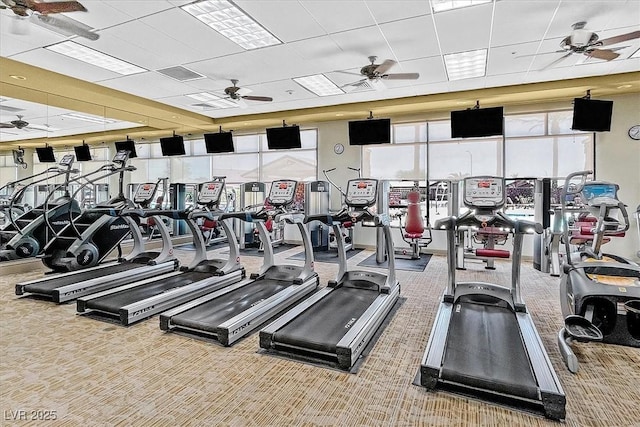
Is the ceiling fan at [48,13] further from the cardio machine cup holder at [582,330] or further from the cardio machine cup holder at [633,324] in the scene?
the cardio machine cup holder at [633,324]

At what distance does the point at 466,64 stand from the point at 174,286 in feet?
16.8

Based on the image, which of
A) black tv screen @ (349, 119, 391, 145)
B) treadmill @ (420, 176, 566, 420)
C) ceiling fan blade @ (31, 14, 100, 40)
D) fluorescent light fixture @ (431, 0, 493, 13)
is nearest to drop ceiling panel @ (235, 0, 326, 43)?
fluorescent light fixture @ (431, 0, 493, 13)

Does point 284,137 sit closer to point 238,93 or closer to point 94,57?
point 238,93

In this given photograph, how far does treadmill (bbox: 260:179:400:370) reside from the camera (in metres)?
2.88

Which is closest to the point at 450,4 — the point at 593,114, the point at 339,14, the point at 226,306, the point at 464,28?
the point at 464,28

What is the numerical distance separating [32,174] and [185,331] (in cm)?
563

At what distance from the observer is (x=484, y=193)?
379 centimetres

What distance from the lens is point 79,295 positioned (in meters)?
4.43

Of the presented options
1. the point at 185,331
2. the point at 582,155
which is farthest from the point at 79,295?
the point at 582,155

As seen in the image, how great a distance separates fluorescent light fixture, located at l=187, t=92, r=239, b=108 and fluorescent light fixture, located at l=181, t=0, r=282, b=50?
8.63 feet

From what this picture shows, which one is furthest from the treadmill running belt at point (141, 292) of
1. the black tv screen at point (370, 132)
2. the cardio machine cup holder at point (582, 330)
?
the black tv screen at point (370, 132)

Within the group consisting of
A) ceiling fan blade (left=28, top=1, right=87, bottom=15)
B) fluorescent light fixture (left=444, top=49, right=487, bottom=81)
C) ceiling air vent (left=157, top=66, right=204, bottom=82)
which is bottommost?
ceiling fan blade (left=28, top=1, right=87, bottom=15)

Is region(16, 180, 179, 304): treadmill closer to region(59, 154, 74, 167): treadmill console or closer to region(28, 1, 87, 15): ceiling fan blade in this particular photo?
region(59, 154, 74, 167): treadmill console

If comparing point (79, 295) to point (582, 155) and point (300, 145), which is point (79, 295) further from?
point (582, 155)
